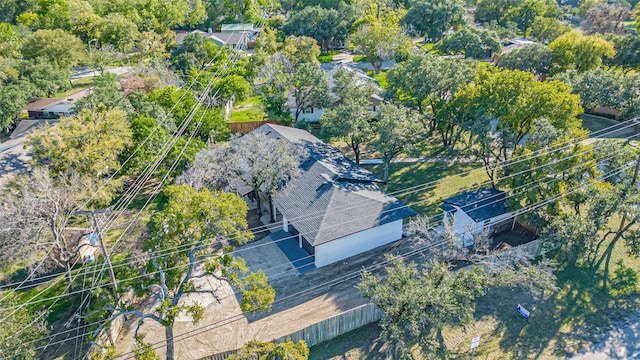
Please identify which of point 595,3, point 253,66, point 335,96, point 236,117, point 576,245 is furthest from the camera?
point 595,3

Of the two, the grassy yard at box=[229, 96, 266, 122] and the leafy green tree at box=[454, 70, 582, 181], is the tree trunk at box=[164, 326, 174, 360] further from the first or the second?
the grassy yard at box=[229, 96, 266, 122]

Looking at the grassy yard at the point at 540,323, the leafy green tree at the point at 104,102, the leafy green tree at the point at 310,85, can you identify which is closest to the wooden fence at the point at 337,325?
the grassy yard at the point at 540,323

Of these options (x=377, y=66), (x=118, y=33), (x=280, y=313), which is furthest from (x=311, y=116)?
(x=118, y=33)

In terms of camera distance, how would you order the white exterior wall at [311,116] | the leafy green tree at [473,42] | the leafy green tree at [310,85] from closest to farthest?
the leafy green tree at [310,85] < the white exterior wall at [311,116] < the leafy green tree at [473,42]

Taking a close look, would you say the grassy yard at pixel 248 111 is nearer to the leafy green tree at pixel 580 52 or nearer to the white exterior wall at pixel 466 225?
the white exterior wall at pixel 466 225

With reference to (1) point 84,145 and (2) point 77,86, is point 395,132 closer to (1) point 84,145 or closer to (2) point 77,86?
(1) point 84,145

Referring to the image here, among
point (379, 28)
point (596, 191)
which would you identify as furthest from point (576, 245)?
point (379, 28)

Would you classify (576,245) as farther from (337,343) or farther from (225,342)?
(225,342)
